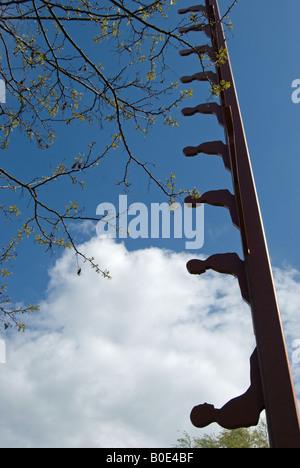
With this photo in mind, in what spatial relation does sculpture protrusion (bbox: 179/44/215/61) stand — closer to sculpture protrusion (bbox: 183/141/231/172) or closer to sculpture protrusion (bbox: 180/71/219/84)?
sculpture protrusion (bbox: 180/71/219/84)

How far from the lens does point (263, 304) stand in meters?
1.51

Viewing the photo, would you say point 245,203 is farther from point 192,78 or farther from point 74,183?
point 74,183

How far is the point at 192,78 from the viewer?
9.04ft

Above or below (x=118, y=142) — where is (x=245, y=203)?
below

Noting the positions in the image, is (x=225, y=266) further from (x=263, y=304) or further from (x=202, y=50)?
(x=202, y=50)

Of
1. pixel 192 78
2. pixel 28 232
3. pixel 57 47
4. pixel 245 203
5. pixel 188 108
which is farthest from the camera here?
pixel 28 232

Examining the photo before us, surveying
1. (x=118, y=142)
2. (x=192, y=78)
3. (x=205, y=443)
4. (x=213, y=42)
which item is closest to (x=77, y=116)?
(x=118, y=142)

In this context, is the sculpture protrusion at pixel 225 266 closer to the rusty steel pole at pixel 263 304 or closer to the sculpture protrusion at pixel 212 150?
the rusty steel pole at pixel 263 304

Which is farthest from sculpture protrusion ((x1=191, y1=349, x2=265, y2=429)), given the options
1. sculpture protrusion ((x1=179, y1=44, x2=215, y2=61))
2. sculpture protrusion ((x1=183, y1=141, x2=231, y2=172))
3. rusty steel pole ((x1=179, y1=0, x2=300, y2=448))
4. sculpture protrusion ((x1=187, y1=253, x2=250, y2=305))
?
sculpture protrusion ((x1=179, y1=44, x2=215, y2=61))

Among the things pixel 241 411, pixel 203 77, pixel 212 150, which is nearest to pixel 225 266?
pixel 241 411

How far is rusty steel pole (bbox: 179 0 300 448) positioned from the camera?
1.27 metres

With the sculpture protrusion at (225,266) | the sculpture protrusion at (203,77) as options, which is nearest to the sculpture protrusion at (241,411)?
the sculpture protrusion at (225,266)
